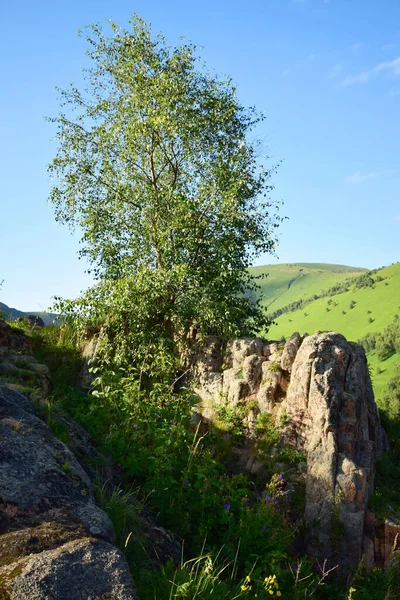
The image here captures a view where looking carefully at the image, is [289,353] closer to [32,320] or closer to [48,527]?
[32,320]

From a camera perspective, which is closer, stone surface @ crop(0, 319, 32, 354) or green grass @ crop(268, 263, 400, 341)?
stone surface @ crop(0, 319, 32, 354)

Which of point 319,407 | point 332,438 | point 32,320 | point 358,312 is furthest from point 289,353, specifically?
point 358,312

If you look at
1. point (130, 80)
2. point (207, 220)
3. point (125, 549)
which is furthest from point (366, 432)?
point (130, 80)

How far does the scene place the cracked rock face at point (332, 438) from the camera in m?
12.1

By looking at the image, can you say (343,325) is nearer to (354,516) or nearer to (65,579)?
(354,516)

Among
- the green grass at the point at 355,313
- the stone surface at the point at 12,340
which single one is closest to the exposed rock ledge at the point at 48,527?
the stone surface at the point at 12,340

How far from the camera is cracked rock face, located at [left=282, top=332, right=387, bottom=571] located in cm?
1210

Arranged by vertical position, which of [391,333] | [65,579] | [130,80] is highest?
[130,80]

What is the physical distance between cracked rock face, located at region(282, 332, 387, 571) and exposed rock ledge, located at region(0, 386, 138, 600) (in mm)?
7264

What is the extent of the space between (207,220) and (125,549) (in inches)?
548

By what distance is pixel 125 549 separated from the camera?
249 inches

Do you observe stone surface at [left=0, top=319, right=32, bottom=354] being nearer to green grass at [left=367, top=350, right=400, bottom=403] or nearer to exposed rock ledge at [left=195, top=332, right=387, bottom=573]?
Answer: exposed rock ledge at [left=195, top=332, right=387, bottom=573]

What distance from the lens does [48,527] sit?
546 cm

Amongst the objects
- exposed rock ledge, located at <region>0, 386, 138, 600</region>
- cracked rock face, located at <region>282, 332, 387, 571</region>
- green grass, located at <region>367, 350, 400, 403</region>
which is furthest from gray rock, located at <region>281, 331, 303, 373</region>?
green grass, located at <region>367, 350, 400, 403</region>
